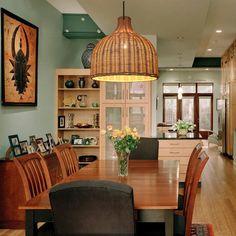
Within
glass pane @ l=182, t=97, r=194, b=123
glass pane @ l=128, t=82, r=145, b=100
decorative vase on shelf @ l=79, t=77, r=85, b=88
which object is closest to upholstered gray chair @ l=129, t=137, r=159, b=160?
glass pane @ l=128, t=82, r=145, b=100

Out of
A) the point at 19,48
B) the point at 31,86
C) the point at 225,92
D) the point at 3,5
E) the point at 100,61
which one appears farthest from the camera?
the point at 225,92

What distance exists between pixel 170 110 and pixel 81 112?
9238 millimetres

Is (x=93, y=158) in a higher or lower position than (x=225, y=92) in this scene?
lower

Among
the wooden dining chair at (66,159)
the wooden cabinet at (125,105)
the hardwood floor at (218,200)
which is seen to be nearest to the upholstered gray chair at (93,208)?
the wooden dining chair at (66,159)

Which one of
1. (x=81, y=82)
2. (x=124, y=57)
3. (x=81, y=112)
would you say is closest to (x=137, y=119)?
(x=81, y=112)

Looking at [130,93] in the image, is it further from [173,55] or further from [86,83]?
[173,55]

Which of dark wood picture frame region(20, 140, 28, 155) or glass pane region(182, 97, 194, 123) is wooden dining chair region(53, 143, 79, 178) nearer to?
dark wood picture frame region(20, 140, 28, 155)

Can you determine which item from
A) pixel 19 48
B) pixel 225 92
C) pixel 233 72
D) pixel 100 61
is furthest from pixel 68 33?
pixel 225 92

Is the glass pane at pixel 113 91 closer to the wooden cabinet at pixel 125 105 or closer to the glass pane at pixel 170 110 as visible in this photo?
the wooden cabinet at pixel 125 105

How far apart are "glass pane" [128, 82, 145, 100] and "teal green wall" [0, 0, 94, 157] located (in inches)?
50.8

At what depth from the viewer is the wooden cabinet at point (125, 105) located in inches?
242

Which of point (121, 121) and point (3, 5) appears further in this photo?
point (121, 121)

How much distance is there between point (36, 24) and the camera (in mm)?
5160

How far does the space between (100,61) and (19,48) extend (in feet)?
7.03
